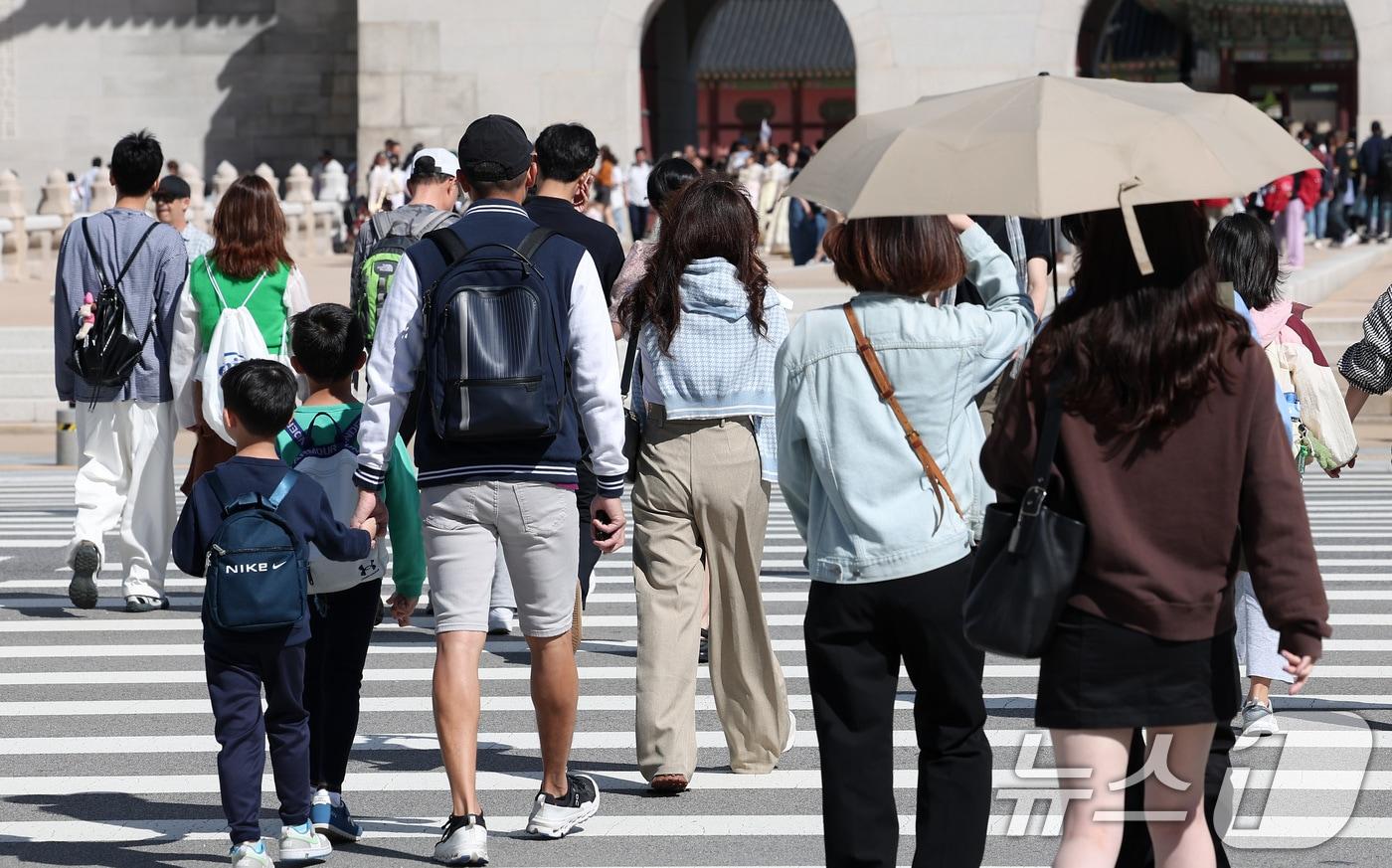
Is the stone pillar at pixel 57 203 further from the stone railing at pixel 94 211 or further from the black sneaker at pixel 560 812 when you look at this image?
the black sneaker at pixel 560 812

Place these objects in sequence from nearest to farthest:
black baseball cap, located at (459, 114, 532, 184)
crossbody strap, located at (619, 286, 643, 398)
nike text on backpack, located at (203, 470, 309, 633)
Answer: nike text on backpack, located at (203, 470, 309, 633)
black baseball cap, located at (459, 114, 532, 184)
crossbody strap, located at (619, 286, 643, 398)

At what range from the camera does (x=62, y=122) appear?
154 ft

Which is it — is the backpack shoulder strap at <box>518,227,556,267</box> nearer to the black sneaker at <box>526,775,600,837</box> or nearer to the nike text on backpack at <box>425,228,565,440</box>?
the nike text on backpack at <box>425,228,565,440</box>

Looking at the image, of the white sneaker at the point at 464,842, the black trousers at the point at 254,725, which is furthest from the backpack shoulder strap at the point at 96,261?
the white sneaker at the point at 464,842

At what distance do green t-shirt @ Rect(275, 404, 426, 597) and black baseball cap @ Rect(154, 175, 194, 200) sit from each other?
3814 millimetres

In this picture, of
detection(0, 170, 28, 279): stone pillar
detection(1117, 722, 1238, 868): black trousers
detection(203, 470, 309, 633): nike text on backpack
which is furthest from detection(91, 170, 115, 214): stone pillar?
detection(1117, 722, 1238, 868): black trousers

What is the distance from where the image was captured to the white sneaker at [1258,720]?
6805 millimetres

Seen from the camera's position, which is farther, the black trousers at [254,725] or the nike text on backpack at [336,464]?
the nike text on backpack at [336,464]

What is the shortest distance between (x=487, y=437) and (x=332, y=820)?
1201 millimetres

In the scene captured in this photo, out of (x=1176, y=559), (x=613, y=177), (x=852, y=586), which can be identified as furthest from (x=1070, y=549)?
(x=613, y=177)

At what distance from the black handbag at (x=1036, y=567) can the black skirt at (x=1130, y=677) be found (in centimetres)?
6

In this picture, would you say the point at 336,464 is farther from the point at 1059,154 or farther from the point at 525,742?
the point at 1059,154

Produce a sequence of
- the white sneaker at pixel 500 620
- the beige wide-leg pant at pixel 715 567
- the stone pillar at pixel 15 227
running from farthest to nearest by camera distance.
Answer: the stone pillar at pixel 15 227
the white sneaker at pixel 500 620
the beige wide-leg pant at pixel 715 567

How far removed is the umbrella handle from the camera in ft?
12.3
